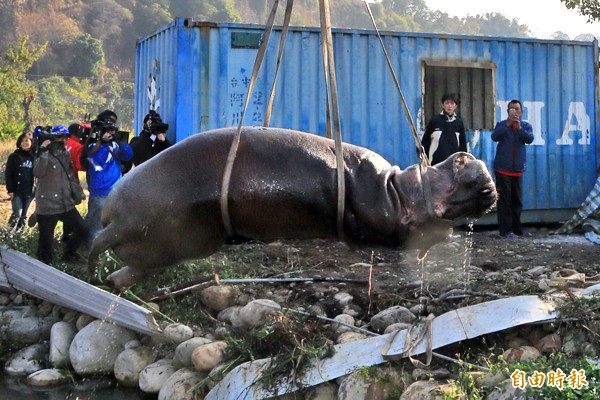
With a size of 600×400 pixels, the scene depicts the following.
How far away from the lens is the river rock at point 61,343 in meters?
7.28

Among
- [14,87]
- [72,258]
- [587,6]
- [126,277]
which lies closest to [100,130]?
[72,258]

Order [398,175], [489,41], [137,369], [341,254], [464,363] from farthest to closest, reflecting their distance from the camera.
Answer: [489,41], [341,254], [137,369], [464,363], [398,175]

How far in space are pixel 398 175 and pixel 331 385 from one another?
7.60ft

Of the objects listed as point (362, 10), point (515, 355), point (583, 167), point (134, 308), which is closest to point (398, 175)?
point (515, 355)

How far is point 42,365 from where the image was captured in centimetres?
744

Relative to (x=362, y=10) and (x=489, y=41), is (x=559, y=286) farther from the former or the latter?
(x=362, y=10)

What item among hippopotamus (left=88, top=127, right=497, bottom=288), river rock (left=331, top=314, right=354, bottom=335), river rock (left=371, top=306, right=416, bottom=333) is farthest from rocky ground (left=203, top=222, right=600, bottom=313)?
hippopotamus (left=88, top=127, right=497, bottom=288)

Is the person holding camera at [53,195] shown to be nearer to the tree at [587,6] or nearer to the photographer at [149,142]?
the photographer at [149,142]

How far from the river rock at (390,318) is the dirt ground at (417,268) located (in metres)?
0.29

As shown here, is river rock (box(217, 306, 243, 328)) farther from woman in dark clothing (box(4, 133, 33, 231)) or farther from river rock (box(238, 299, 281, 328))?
woman in dark clothing (box(4, 133, 33, 231))

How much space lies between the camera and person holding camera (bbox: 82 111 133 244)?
8.40m

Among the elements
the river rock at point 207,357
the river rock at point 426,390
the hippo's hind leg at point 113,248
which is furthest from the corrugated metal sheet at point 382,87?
the hippo's hind leg at point 113,248

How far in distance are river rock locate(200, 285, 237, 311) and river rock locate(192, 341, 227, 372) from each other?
107 cm

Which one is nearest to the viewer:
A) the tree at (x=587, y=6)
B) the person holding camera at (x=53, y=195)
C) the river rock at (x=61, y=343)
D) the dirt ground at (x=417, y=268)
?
the dirt ground at (x=417, y=268)
